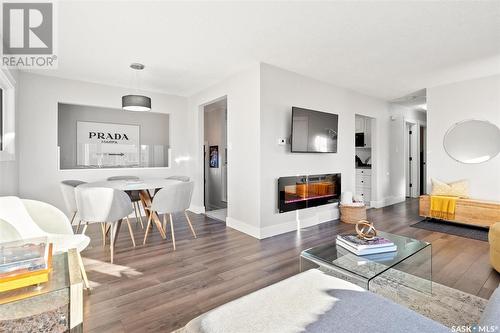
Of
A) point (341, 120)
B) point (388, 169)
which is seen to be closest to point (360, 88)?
point (341, 120)

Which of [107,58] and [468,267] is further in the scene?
[107,58]

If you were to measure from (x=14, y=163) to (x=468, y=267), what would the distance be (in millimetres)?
5926

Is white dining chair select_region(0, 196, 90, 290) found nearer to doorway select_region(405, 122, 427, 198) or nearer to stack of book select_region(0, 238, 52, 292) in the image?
stack of book select_region(0, 238, 52, 292)

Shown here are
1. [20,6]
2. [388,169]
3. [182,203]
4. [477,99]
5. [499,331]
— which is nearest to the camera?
[499,331]

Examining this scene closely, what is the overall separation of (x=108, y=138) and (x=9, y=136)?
170 cm

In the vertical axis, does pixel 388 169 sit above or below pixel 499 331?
above

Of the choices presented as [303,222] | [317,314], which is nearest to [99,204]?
[317,314]

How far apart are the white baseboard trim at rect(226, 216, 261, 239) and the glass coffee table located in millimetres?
1486

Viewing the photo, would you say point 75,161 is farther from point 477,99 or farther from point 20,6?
point 477,99

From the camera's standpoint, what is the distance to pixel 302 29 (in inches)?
110

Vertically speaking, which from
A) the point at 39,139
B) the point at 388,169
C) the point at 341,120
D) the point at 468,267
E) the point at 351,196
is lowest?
the point at 468,267

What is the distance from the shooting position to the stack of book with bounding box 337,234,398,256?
6.71 feet

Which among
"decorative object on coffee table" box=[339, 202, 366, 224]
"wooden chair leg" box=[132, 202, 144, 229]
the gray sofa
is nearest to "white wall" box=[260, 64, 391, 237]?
"decorative object on coffee table" box=[339, 202, 366, 224]

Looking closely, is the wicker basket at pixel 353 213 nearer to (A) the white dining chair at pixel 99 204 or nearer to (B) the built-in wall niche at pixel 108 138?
(A) the white dining chair at pixel 99 204
